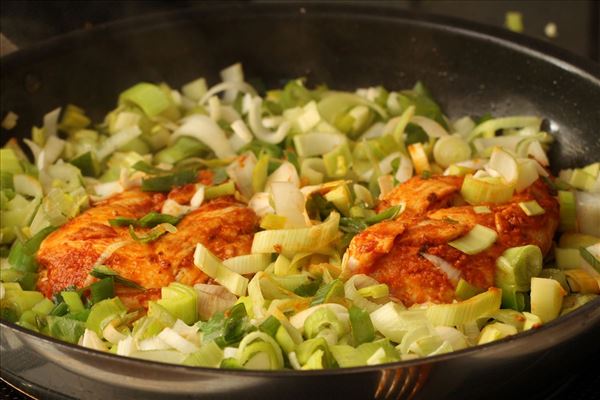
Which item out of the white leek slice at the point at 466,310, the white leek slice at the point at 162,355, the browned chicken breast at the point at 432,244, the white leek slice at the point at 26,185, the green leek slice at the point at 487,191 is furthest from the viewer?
the white leek slice at the point at 26,185

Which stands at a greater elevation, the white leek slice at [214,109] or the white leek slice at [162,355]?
the white leek slice at [214,109]

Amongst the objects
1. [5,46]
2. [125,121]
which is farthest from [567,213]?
[5,46]

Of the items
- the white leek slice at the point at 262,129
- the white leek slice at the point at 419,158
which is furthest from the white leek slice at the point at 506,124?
the white leek slice at the point at 262,129

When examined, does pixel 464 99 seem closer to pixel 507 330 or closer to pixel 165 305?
pixel 507 330

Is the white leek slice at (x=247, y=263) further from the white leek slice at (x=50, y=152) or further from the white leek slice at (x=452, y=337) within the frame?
the white leek slice at (x=50, y=152)

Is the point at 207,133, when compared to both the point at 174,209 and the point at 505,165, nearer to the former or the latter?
the point at 174,209

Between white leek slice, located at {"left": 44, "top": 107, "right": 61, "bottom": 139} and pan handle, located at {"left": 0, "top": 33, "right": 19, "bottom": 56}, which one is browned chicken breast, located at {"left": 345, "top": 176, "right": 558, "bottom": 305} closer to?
white leek slice, located at {"left": 44, "top": 107, "right": 61, "bottom": 139}
